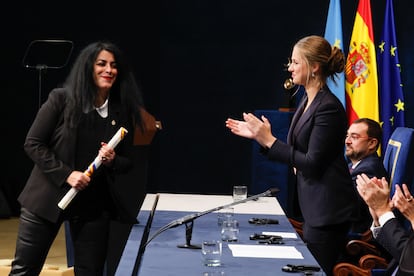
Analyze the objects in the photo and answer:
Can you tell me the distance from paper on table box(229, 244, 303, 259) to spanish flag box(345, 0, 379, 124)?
391 centimetres

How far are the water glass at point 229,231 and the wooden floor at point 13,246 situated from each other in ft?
8.49

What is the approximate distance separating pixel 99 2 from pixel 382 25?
2859 millimetres

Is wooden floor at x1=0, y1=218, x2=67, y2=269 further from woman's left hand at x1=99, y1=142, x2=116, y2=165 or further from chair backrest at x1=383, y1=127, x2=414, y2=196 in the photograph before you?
chair backrest at x1=383, y1=127, x2=414, y2=196

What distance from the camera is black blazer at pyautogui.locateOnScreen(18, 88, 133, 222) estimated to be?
3.72 metres

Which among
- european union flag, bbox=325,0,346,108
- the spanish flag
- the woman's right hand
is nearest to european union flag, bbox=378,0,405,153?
the spanish flag

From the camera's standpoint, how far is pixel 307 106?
385 cm

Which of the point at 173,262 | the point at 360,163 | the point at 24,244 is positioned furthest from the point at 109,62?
the point at 360,163

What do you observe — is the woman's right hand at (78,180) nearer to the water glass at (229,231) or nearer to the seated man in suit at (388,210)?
the water glass at (229,231)

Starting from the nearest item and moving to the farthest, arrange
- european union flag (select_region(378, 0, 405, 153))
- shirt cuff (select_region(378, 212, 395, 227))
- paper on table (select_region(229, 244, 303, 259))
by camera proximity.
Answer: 1. shirt cuff (select_region(378, 212, 395, 227))
2. paper on table (select_region(229, 244, 303, 259))
3. european union flag (select_region(378, 0, 405, 153))

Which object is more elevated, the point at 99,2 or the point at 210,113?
the point at 99,2

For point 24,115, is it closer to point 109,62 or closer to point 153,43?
point 153,43

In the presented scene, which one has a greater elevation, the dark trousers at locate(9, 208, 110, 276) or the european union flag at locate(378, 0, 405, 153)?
the european union flag at locate(378, 0, 405, 153)

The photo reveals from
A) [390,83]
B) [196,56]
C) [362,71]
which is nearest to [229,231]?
[362,71]

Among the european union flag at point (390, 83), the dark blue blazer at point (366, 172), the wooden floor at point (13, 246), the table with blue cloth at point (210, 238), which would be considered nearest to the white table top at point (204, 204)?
the table with blue cloth at point (210, 238)
